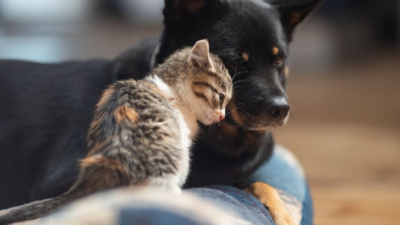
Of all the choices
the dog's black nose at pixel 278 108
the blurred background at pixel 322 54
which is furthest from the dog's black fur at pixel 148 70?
the blurred background at pixel 322 54

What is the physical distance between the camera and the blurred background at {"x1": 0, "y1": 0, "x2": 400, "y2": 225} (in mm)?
3844

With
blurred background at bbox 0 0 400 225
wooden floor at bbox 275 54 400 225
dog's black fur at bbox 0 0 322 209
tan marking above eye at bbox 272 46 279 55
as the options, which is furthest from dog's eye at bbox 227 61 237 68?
blurred background at bbox 0 0 400 225

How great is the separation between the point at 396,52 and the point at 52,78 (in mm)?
6602

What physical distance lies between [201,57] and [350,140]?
112 inches

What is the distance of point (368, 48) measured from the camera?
25.6ft

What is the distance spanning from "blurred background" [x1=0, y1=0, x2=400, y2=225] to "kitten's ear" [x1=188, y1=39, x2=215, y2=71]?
2.02m

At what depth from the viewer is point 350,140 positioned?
12.9 ft

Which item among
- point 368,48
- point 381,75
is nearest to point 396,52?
point 368,48

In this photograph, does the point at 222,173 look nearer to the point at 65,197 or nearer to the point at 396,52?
the point at 65,197

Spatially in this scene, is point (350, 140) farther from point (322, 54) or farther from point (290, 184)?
point (322, 54)

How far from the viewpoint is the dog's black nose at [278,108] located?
1.54 meters

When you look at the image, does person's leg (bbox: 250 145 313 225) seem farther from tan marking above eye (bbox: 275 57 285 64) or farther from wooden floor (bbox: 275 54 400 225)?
tan marking above eye (bbox: 275 57 285 64)

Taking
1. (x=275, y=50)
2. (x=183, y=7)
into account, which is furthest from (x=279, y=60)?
(x=183, y=7)

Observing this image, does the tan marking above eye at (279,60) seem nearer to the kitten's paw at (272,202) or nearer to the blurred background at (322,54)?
the kitten's paw at (272,202)
